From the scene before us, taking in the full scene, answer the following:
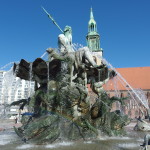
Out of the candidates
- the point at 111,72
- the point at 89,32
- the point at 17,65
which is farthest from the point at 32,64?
the point at 89,32

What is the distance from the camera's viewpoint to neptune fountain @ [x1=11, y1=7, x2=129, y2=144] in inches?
267

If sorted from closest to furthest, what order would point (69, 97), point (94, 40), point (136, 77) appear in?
point (69, 97) → point (136, 77) → point (94, 40)

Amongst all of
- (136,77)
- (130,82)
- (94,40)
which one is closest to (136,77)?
(136,77)

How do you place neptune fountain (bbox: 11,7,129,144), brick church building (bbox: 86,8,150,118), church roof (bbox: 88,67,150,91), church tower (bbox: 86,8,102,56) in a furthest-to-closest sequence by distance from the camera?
church tower (bbox: 86,8,102,56)
church roof (bbox: 88,67,150,91)
brick church building (bbox: 86,8,150,118)
neptune fountain (bbox: 11,7,129,144)

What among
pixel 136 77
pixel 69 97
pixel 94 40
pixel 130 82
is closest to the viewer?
pixel 69 97

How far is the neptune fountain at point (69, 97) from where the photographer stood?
679cm

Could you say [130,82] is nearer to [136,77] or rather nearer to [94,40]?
[136,77]

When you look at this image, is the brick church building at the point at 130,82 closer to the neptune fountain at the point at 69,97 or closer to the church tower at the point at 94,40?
the church tower at the point at 94,40

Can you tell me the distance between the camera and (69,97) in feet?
23.4

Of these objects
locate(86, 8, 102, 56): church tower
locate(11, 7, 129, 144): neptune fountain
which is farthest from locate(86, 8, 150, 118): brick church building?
locate(11, 7, 129, 144): neptune fountain

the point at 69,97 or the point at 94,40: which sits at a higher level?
the point at 94,40

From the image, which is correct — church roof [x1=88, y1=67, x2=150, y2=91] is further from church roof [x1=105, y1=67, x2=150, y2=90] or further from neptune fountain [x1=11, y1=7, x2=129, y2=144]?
neptune fountain [x1=11, y1=7, x2=129, y2=144]

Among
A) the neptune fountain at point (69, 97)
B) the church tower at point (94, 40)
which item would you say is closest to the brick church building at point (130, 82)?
the church tower at point (94, 40)

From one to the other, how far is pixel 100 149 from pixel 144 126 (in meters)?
6.59
